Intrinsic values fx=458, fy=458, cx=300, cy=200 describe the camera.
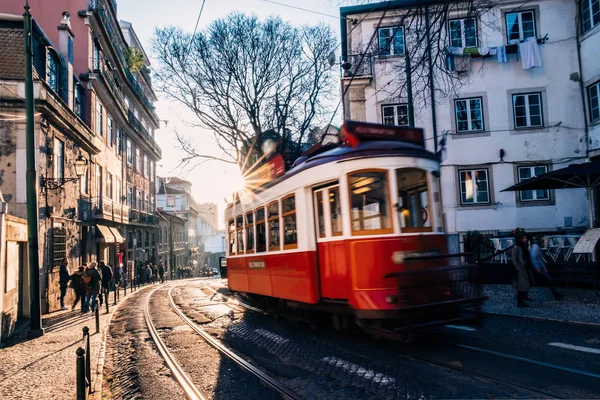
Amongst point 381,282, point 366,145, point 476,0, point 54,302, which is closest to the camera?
point 381,282

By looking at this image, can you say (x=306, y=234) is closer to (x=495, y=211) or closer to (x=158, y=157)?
(x=495, y=211)

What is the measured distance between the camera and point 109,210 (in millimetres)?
25438

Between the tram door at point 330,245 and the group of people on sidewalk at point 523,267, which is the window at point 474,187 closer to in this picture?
the group of people on sidewalk at point 523,267

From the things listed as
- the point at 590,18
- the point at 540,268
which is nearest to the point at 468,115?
the point at 590,18

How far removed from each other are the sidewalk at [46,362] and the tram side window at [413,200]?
4769 mm

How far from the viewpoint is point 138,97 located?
36.8 meters

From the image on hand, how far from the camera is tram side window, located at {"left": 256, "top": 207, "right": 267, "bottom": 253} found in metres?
9.49

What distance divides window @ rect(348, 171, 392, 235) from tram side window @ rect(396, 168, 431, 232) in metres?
0.23

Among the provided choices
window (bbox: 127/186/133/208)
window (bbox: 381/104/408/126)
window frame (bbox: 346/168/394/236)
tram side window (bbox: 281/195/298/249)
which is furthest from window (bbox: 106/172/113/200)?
window frame (bbox: 346/168/394/236)

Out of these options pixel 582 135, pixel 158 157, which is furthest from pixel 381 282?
pixel 158 157

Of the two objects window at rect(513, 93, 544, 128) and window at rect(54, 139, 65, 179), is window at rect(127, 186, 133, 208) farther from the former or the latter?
window at rect(513, 93, 544, 128)

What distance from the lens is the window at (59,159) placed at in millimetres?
16188

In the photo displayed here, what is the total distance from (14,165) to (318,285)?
11.8 m

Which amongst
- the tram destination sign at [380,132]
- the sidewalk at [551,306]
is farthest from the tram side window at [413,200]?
the sidewalk at [551,306]
